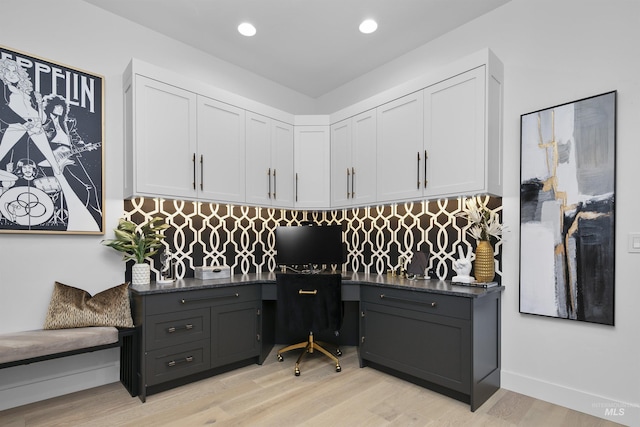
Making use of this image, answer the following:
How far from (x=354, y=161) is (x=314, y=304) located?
156 cm

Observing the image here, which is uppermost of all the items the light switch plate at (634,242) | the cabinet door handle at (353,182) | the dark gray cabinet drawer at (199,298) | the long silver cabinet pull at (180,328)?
the cabinet door handle at (353,182)

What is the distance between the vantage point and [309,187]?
153 inches

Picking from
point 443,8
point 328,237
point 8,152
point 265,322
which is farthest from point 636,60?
point 8,152

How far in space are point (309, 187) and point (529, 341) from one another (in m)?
2.51

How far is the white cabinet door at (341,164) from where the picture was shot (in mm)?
3689

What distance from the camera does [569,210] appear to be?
244cm

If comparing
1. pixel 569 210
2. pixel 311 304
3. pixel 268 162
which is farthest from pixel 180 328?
pixel 569 210

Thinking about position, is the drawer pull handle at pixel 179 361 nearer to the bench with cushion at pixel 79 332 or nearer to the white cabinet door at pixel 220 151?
the bench with cushion at pixel 79 332

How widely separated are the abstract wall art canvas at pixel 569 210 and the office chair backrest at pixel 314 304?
4.90 feet

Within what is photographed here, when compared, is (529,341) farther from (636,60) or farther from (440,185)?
(636,60)

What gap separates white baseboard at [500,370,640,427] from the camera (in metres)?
2.19

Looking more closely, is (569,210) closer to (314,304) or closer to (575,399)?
(575,399)

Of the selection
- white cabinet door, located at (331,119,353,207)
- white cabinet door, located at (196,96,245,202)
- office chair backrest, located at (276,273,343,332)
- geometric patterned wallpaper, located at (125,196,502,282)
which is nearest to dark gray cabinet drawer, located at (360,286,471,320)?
office chair backrest, located at (276,273,343,332)

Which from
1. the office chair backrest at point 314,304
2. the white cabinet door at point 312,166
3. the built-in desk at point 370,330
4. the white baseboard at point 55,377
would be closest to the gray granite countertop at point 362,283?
the built-in desk at point 370,330
